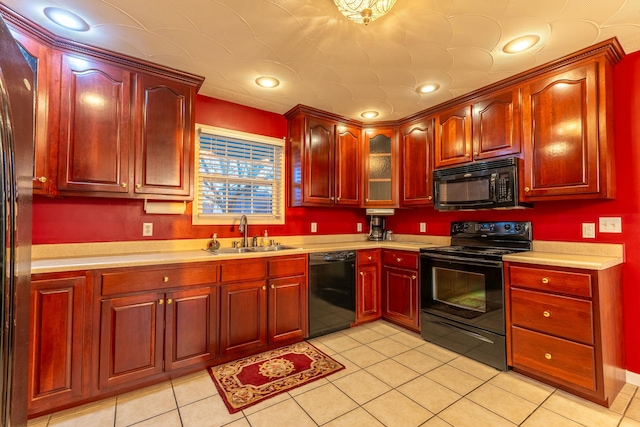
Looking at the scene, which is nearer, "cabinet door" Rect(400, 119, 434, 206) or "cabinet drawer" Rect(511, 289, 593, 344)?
"cabinet drawer" Rect(511, 289, 593, 344)

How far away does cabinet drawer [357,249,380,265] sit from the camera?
3.21m

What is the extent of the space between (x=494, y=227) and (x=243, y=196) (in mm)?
2624

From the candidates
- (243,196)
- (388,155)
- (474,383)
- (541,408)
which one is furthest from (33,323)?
(388,155)

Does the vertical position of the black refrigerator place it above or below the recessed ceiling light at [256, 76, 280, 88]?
below

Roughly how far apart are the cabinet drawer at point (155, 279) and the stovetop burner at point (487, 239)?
2068 millimetres

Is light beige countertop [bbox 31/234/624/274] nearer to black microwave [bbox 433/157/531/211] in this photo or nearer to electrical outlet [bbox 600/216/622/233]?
electrical outlet [bbox 600/216/622/233]

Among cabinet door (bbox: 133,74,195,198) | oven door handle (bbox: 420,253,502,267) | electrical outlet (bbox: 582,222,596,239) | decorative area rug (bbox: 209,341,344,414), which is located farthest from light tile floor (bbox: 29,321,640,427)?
cabinet door (bbox: 133,74,195,198)

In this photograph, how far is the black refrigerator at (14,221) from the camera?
79 centimetres

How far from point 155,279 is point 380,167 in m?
2.77

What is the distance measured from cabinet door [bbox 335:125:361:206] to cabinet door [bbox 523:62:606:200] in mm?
1758

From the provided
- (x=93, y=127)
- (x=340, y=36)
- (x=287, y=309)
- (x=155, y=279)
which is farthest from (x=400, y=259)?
(x=93, y=127)

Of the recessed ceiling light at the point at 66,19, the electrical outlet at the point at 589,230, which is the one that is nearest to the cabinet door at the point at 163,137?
the recessed ceiling light at the point at 66,19

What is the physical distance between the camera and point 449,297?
106 inches

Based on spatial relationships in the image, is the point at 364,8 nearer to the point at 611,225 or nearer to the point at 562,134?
the point at 562,134
